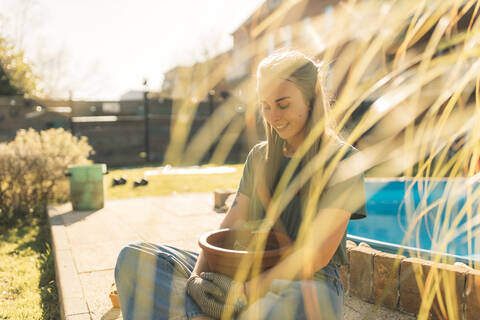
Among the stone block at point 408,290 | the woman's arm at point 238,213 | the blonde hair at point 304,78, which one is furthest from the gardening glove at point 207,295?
the stone block at point 408,290

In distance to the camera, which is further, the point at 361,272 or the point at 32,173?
the point at 32,173

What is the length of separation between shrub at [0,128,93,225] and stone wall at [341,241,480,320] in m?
4.17

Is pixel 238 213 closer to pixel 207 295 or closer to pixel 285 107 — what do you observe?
pixel 207 295

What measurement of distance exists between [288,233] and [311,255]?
30cm

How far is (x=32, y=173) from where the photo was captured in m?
5.08

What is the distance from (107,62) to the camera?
88.3 feet

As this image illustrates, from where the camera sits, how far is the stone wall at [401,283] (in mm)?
1861

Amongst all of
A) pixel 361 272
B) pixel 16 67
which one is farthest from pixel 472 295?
pixel 16 67

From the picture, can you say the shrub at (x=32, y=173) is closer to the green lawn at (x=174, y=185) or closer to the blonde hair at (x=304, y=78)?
the green lawn at (x=174, y=185)

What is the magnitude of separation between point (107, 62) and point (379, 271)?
27507 millimetres

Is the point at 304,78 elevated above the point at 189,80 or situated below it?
below

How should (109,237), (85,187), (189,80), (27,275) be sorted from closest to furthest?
(27,275), (109,237), (85,187), (189,80)

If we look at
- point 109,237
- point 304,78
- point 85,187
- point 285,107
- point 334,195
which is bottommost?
point 109,237

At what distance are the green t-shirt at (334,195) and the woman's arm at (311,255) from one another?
0.05 meters
